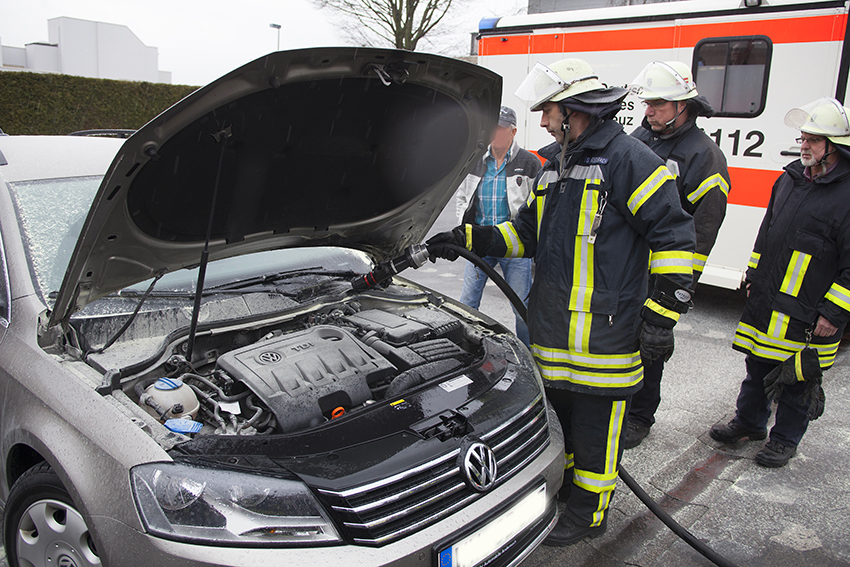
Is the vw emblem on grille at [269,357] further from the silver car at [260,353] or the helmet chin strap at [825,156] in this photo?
the helmet chin strap at [825,156]

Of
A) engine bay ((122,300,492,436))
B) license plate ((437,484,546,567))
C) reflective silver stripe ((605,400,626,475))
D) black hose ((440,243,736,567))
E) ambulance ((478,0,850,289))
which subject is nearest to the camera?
license plate ((437,484,546,567))

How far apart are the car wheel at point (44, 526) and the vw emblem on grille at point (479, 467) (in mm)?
1061

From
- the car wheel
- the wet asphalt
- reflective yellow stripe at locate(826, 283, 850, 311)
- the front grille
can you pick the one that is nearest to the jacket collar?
the front grille

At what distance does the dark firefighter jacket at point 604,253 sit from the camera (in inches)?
85.8

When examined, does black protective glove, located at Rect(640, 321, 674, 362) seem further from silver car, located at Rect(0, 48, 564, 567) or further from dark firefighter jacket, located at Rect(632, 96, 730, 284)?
dark firefighter jacket, located at Rect(632, 96, 730, 284)

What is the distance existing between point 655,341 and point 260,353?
4.88ft

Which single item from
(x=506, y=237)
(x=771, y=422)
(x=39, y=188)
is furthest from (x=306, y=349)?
(x=771, y=422)

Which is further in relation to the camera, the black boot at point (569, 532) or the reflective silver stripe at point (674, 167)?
the reflective silver stripe at point (674, 167)

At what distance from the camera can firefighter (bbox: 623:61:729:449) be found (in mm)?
3119

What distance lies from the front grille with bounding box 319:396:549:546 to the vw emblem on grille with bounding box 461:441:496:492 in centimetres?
2

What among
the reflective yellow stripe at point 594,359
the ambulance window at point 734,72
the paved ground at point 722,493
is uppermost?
the ambulance window at point 734,72

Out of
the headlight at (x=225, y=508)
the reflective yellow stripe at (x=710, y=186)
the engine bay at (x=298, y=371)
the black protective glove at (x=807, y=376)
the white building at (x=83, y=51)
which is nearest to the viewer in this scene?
the headlight at (x=225, y=508)

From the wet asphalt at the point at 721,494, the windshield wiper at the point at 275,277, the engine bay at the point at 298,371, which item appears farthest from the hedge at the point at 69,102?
the wet asphalt at the point at 721,494

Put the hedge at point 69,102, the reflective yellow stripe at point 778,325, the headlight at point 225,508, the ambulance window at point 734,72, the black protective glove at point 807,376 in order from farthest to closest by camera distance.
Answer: the hedge at point 69,102 → the ambulance window at point 734,72 → the reflective yellow stripe at point 778,325 → the black protective glove at point 807,376 → the headlight at point 225,508
